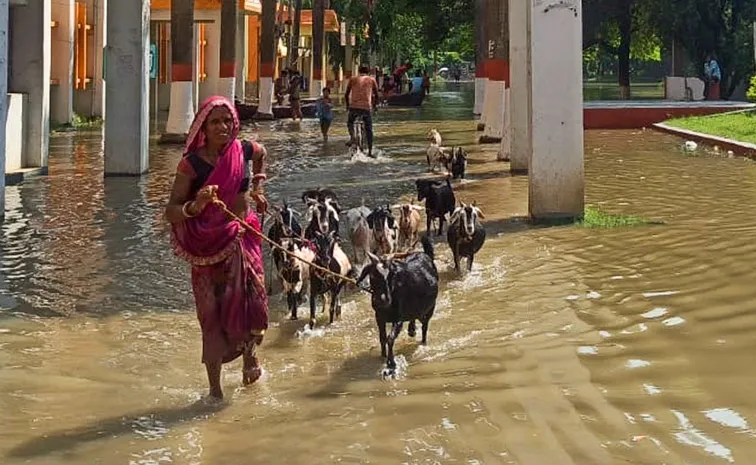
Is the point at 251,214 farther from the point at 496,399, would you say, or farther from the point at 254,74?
the point at 254,74

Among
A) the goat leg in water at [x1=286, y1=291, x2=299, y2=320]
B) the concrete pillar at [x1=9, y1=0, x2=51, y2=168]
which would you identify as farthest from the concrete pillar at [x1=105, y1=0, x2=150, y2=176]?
the goat leg in water at [x1=286, y1=291, x2=299, y2=320]

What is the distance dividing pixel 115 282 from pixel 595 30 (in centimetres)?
3736

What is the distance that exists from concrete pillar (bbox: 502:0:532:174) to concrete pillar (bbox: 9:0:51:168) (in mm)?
7362

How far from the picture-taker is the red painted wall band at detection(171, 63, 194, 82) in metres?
23.4

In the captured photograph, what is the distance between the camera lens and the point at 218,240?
6172mm

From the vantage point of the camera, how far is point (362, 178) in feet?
57.5

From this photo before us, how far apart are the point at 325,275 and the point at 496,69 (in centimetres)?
1608

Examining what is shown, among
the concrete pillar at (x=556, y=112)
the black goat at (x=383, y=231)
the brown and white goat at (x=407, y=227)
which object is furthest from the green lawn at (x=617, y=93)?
the black goat at (x=383, y=231)

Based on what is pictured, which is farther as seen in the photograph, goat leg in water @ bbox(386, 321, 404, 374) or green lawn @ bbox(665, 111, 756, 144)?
green lawn @ bbox(665, 111, 756, 144)

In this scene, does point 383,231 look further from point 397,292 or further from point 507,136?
point 507,136

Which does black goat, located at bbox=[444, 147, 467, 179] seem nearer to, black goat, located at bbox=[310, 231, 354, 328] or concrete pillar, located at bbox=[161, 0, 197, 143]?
concrete pillar, located at bbox=[161, 0, 197, 143]

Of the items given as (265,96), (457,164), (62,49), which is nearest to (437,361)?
(457,164)

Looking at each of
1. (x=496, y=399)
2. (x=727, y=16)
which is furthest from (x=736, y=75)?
(x=496, y=399)

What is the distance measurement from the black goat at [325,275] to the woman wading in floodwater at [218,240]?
1.72 meters
